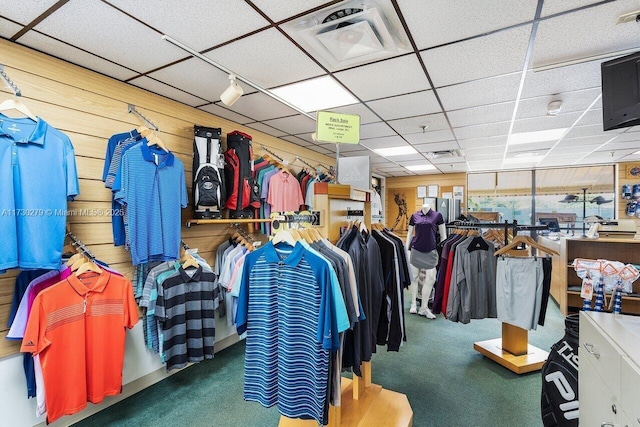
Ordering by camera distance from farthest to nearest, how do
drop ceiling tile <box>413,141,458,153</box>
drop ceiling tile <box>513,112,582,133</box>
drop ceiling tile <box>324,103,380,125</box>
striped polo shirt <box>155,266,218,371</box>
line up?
drop ceiling tile <box>413,141,458,153</box> → drop ceiling tile <box>513,112,582,133</box> → drop ceiling tile <box>324,103,380,125</box> → striped polo shirt <box>155,266,218,371</box>

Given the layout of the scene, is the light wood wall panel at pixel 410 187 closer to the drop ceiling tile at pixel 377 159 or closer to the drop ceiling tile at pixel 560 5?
the drop ceiling tile at pixel 377 159

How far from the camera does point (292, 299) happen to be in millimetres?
1593

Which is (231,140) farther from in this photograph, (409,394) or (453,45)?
(409,394)

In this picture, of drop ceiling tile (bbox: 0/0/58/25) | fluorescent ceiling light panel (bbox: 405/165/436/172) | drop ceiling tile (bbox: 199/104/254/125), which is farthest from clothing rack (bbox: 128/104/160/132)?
fluorescent ceiling light panel (bbox: 405/165/436/172)

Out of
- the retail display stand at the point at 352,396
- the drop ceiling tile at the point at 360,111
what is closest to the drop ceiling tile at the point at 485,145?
the drop ceiling tile at the point at 360,111

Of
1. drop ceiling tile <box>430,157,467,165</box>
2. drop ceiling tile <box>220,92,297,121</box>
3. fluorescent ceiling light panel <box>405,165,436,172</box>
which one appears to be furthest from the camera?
fluorescent ceiling light panel <box>405,165,436,172</box>

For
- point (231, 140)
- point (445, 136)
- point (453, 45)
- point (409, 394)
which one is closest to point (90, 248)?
point (231, 140)

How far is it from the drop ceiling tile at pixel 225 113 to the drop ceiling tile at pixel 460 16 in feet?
7.27

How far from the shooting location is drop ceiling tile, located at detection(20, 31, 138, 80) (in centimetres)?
202

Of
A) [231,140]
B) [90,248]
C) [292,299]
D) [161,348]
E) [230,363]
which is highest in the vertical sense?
[231,140]

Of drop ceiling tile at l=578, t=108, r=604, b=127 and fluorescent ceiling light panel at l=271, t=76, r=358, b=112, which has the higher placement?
fluorescent ceiling light panel at l=271, t=76, r=358, b=112

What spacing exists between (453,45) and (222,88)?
6.45 feet

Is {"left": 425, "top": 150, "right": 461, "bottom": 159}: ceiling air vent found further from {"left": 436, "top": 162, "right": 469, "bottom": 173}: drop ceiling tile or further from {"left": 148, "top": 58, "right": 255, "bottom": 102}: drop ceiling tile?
{"left": 148, "top": 58, "right": 255, "bottom": 102}: drop ceiling tile

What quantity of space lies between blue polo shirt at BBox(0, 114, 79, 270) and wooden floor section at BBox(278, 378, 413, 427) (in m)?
1.90
